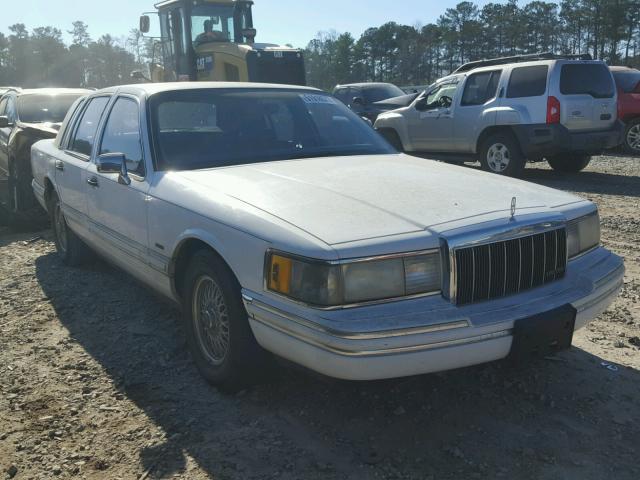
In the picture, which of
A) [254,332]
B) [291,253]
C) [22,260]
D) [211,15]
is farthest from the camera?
[211,15]

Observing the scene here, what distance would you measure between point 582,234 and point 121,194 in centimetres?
277

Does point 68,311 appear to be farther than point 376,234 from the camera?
Yes

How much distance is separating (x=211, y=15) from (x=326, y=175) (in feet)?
35.9

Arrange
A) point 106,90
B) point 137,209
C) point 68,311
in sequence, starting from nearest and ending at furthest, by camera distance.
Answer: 1. point 137,209
2. point 68,311
3. point 106,90

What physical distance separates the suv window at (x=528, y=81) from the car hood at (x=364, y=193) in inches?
254

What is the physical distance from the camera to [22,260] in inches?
244

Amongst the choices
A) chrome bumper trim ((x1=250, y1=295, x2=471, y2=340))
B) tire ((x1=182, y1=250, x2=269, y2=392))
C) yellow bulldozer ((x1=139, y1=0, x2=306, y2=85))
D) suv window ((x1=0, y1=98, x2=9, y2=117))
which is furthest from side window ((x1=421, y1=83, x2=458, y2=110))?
chrome bumper trim ((x1=250, y1=295, x2=471, y2=340))

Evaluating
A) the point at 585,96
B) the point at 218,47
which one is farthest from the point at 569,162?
the point at 218,47

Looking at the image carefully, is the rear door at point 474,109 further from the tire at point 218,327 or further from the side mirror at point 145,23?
the tire at point 218,327

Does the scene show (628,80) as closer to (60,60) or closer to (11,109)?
(11,109)

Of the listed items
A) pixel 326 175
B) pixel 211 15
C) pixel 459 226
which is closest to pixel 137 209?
pixel 326 175

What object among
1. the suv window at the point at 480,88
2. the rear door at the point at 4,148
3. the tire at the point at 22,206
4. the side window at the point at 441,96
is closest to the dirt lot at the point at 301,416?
the tire at the point at 22,206

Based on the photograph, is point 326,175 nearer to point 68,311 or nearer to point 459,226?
point 459,226

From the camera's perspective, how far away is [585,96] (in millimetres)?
9695
